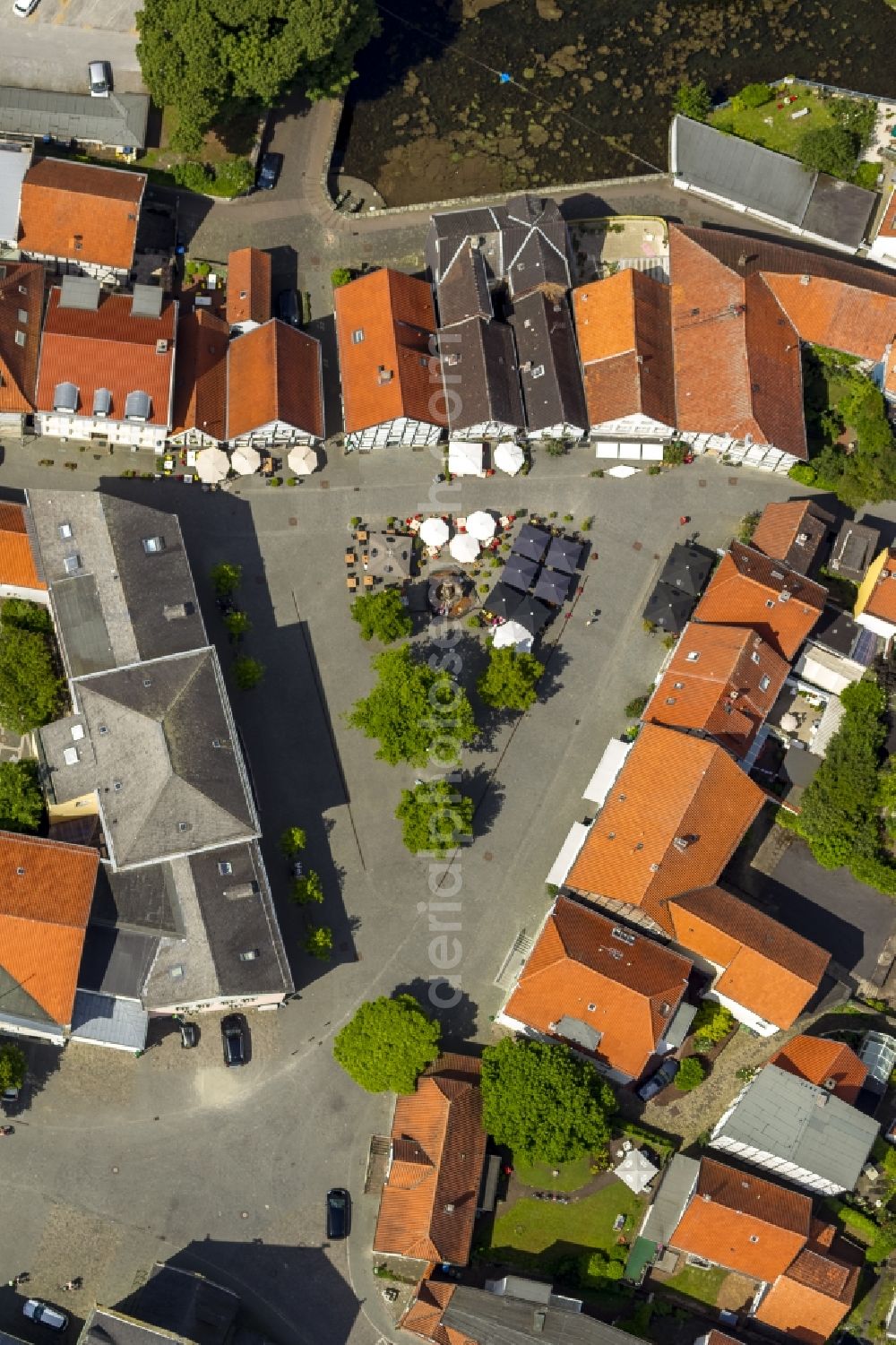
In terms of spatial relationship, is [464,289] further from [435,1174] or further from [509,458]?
[435,1174]

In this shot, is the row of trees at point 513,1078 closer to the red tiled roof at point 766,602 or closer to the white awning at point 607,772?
the white awning at point 607,772

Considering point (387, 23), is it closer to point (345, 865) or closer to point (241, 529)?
point (241, 529)

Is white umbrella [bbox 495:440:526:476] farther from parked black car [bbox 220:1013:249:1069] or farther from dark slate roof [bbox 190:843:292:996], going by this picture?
parked black car [bbox 220:1013:249:1069]

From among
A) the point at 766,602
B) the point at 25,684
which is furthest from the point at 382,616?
the point at 766,602

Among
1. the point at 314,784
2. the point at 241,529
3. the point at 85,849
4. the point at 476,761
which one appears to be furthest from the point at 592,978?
the point at 241,529

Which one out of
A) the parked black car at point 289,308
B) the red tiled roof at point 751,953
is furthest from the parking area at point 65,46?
the red tiled roof at point 751,953

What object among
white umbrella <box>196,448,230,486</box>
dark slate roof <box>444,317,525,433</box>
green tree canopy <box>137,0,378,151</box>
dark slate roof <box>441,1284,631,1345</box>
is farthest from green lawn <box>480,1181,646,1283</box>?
green tree canopy <box>137,0,378,151</box>
